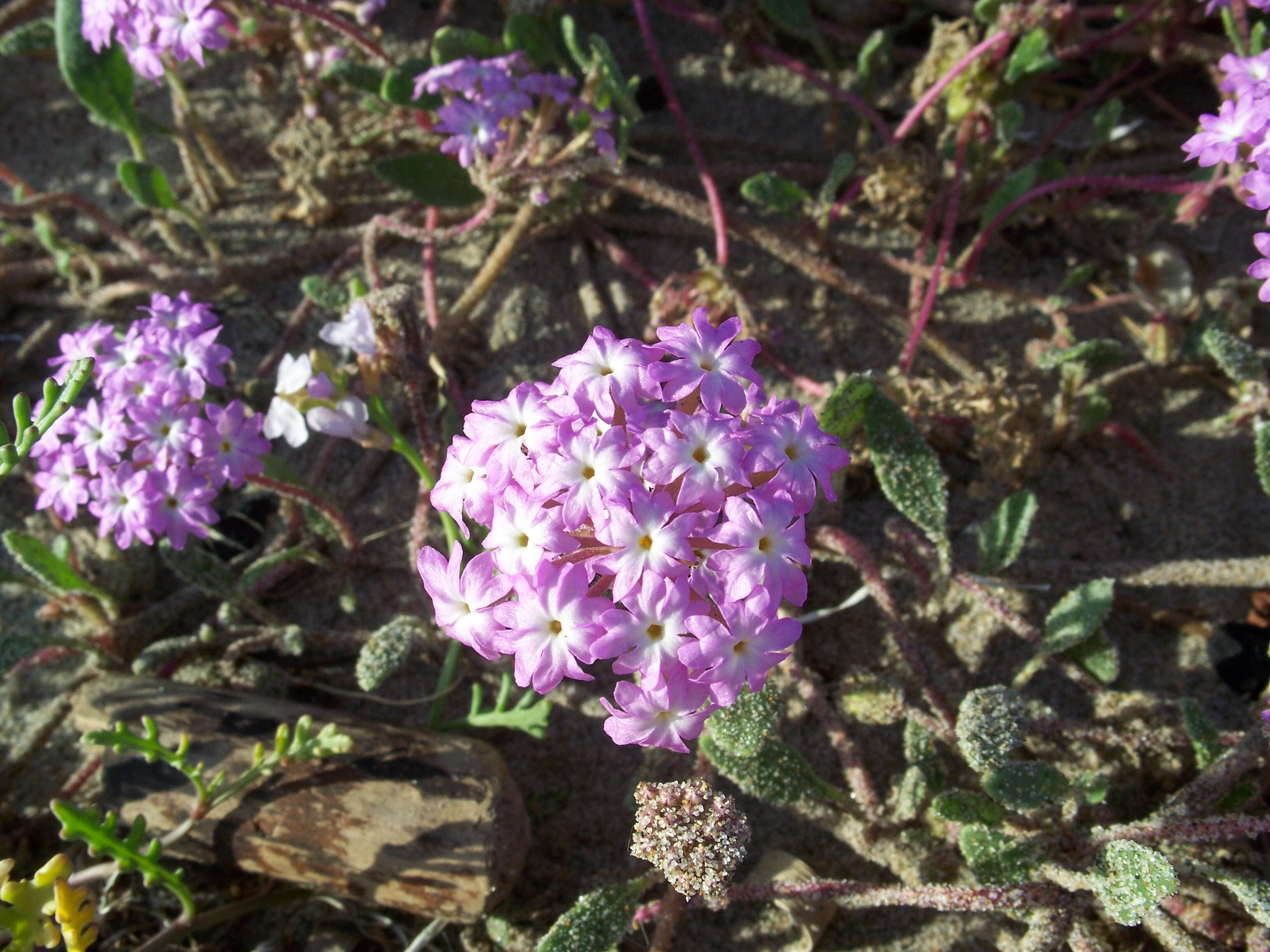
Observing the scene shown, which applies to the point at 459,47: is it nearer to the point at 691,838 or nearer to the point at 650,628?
the point at 650,628

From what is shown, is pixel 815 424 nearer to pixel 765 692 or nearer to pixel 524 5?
pixel 765 692

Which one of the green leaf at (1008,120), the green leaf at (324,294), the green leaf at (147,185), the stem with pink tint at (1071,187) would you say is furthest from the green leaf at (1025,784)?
the green leaf at (147,185)

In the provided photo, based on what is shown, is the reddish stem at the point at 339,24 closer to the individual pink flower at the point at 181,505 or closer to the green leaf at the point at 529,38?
the green leaf at the point at 529,38

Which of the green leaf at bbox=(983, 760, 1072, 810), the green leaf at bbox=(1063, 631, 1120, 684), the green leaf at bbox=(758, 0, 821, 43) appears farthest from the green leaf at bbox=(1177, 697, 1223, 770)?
the green leaf at bbox=(758, 0, 821, 43)

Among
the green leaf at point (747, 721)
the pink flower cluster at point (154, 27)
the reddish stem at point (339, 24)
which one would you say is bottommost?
the green leaf at point (747, 721)

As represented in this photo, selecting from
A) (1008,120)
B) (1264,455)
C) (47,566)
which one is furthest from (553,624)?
(1008,120)

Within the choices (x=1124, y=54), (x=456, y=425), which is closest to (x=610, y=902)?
(x=456, y=425)
